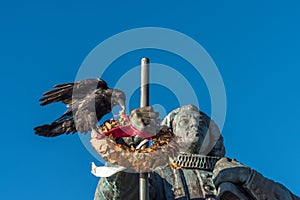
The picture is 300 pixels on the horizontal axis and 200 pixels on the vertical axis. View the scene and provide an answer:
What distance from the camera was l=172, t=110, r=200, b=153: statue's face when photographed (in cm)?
1597

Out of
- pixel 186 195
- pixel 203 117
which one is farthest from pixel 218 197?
pixel 203 117

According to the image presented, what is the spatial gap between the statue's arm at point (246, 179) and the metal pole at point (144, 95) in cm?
290

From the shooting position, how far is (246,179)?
15266 mm

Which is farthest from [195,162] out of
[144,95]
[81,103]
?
[144,95]

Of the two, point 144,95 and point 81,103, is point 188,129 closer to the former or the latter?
point 81,103

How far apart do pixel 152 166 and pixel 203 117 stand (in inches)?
161

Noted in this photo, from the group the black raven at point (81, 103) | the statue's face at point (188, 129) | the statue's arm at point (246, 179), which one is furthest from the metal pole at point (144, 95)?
the statue's face at point (188, 129)

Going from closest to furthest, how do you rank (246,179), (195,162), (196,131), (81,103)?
1. (81,103)
2. (246,179)
3. (195,162)
4. (196,131)

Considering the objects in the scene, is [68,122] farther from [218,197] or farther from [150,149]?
[218,197]

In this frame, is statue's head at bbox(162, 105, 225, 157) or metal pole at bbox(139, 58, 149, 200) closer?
metal pole at bbox(139, 58, 149, 200)

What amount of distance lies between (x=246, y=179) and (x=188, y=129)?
62.6 inches

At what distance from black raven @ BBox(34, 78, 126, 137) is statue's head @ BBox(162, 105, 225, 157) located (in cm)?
293

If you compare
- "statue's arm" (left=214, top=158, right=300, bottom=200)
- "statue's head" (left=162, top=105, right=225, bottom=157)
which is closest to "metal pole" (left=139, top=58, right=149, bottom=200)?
"statue's arm" (left=214, top=158, right=300, bottom=200)

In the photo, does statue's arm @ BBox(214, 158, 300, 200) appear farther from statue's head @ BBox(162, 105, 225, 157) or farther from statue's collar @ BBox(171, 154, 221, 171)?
statue's head @ BBox(162, 105, 225, 157)
